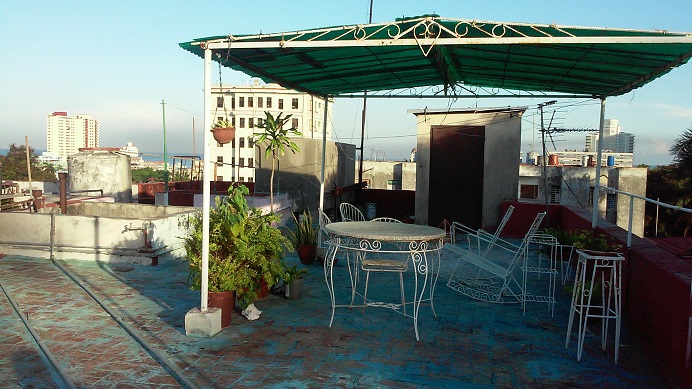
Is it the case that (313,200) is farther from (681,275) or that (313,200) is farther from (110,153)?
(681,275)

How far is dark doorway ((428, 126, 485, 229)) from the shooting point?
1343 cm

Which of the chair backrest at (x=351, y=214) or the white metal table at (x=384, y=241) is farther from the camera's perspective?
the chair backrest at (x=351, y=214)

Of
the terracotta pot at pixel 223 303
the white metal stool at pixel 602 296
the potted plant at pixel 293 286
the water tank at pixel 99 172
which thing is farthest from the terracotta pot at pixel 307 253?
the water tank at pixel 99 172

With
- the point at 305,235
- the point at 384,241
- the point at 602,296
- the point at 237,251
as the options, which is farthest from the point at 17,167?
the point at 602,296

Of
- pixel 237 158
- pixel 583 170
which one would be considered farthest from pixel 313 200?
pixel 237 158

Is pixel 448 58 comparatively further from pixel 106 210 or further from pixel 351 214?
pixel 106 210

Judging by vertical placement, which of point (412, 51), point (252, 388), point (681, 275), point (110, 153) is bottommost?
point (252, 388)

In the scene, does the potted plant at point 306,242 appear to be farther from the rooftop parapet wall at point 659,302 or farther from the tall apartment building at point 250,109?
the tall apartment building at point 250,109

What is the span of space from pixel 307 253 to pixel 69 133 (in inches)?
4216

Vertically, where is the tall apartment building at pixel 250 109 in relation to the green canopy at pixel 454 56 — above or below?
above

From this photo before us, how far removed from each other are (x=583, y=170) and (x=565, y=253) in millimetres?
22449

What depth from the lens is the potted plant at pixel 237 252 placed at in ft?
→ 17.0

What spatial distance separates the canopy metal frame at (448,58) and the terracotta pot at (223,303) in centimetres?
17

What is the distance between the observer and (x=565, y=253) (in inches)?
337
